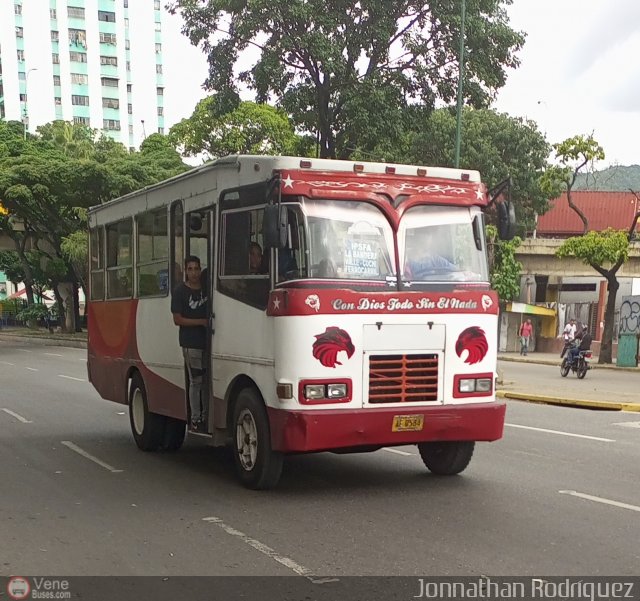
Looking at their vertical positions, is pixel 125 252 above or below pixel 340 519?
above

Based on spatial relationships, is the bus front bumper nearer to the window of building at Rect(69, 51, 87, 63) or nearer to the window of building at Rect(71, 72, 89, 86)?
the window of building at Rect(71, 72, 89, 86)

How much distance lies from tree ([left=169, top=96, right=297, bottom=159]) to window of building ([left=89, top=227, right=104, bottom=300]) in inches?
1570

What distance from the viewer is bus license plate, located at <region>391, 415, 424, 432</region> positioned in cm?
741

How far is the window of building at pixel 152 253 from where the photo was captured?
9.54 m

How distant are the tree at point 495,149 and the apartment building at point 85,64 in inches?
2337

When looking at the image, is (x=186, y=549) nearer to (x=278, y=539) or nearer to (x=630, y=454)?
(x=278, y=539)

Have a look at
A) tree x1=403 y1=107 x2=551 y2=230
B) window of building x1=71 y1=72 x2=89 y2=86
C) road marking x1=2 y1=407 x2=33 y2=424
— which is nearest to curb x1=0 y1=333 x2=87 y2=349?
tree x1=403 y1=107 x2=551 y2=230

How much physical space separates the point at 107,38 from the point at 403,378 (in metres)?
97.6

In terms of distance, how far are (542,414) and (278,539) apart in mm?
9574

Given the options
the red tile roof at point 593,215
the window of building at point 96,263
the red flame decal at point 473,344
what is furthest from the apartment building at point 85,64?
the red flame decal at point 473,344

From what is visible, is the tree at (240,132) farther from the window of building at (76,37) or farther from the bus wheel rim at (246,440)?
the window of building at (76,37)

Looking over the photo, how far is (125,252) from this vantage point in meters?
10.8

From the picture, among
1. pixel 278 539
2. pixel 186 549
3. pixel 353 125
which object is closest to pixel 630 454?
pixel 278 539

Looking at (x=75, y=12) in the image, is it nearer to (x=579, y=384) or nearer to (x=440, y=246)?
(x=579, y=384)
